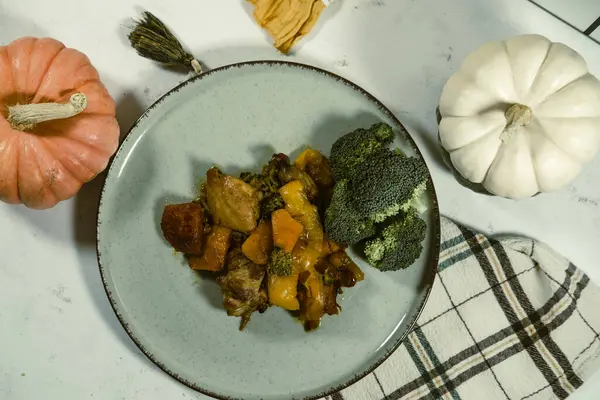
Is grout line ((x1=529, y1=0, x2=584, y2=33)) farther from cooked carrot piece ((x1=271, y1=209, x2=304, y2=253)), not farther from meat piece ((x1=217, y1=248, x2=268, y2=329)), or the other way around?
meat piece ((x1=217, y1=248, x2=268, y2=329))

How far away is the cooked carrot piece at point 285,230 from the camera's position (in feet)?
5.06

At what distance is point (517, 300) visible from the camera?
180 centimetres

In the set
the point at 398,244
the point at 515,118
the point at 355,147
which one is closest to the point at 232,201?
the point at 355,147

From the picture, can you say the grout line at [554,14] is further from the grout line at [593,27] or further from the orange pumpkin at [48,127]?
the orange pumpkin at [48,127]

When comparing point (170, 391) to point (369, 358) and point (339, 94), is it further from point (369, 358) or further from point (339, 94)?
point (339, 94)

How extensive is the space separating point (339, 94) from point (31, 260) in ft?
3.74

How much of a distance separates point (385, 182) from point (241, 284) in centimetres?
50

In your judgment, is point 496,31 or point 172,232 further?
point 496,31

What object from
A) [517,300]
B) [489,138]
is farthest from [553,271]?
[489,138]

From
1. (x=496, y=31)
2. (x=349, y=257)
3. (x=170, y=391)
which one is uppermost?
(x=496, y=31)

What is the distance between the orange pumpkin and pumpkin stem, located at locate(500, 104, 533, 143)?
43.1 inches

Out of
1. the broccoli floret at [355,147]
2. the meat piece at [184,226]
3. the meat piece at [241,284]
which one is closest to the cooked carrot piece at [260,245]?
the meat piece at [241,284]

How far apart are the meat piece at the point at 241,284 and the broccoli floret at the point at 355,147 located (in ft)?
1.19

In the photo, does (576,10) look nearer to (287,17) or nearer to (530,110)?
(530,110)
